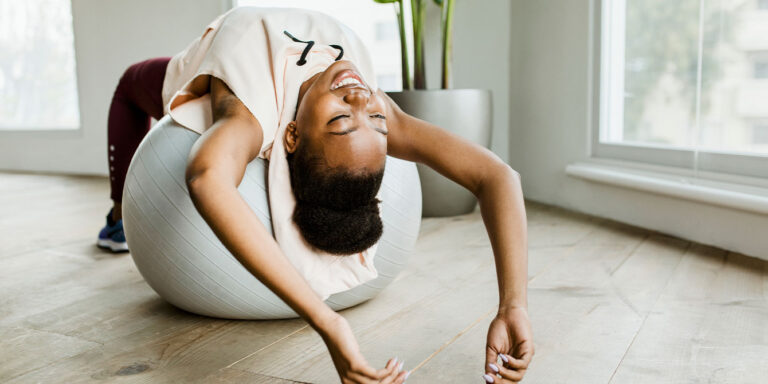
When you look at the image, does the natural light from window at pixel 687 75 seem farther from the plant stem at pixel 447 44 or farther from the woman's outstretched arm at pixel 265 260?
the woman's outstretched arm at pixel 265 260

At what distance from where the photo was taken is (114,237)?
2031mm

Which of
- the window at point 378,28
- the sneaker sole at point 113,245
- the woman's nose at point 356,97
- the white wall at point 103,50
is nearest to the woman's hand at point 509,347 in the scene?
the woman's nose at point 356,97

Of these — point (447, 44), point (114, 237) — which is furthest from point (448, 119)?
point (114, 237)

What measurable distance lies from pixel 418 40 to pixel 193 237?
148 cm

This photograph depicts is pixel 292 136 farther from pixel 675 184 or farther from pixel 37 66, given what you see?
pixel 37 66

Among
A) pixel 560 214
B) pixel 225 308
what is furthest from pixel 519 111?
pixel 225 308

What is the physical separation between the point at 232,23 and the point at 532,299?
902 millimetres

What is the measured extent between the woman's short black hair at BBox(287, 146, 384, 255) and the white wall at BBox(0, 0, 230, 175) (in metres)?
2.58

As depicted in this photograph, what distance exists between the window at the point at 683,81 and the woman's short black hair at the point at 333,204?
130 centimetres

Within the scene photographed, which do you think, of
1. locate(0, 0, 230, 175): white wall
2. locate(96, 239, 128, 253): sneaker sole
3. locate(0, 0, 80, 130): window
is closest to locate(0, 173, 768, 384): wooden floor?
locate(96, 239, 128, 253): sneaker sole

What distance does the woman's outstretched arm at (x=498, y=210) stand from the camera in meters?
0.94

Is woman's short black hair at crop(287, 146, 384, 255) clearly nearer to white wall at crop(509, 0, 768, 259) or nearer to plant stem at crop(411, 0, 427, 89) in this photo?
white wall at crop(509, 0, 768, 259)

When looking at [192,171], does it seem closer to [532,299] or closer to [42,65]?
[532,299]

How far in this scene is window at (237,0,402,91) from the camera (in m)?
3.13
